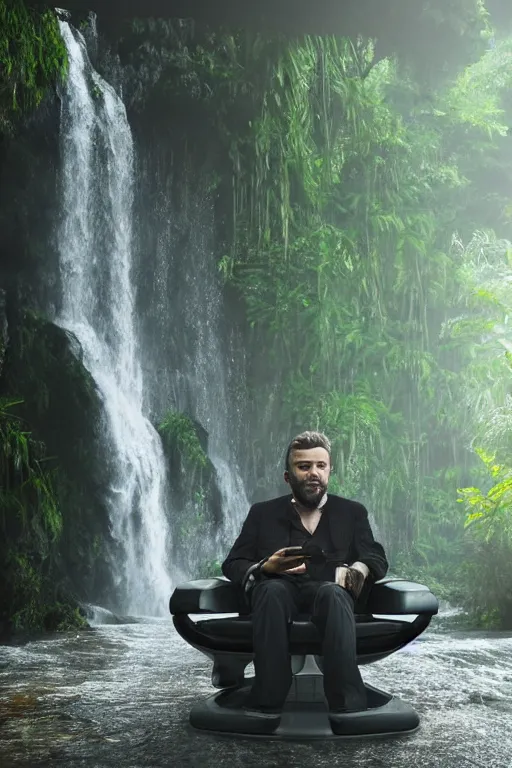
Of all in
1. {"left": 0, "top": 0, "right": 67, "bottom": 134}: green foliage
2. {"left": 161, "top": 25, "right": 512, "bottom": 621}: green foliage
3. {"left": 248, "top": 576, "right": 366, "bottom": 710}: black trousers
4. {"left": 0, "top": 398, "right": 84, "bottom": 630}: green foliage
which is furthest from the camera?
{"left": 161, "top": 25, "right": 512, "bottom": 621}: green foliage

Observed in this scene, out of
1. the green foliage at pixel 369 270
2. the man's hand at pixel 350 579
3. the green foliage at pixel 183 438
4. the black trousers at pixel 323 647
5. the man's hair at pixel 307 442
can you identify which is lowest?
the black trousers at pixel 323 647

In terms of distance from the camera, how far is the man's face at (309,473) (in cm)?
298

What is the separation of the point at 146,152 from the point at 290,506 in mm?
8845

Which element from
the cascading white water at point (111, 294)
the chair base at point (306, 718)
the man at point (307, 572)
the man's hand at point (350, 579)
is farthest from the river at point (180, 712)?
the cascading white water at point (111, 294)

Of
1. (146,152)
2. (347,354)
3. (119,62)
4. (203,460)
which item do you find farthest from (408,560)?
(119,62)

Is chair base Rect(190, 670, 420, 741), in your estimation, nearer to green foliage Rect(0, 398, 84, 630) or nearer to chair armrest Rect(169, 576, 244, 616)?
chair armrest Rect(169, 576, 244, 616)

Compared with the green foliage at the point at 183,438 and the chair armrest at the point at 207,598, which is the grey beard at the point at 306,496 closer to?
the chair armrest at the point at 207,598

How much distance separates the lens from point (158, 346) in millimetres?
11250

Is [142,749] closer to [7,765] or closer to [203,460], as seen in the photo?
[7,765]

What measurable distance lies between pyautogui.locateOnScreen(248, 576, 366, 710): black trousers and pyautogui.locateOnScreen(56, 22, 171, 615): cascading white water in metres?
6.65

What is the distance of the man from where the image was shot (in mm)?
2686

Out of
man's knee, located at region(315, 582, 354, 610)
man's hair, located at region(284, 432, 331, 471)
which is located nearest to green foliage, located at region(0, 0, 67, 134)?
man's hair, located at region(284, 432, 331, 471)

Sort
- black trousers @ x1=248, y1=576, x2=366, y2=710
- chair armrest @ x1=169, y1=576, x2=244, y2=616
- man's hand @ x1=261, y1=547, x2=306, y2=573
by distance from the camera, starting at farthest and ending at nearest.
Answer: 1. chair armrest @ x1=169, y1=576, x2=244, y2=616
2. man's hand @ x1=261, y1=547, x2=306, y2=573
3. black trousers @ x1=248, y1=576, x2=366, y2=710

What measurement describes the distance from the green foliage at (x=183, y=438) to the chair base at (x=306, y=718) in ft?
24.5
